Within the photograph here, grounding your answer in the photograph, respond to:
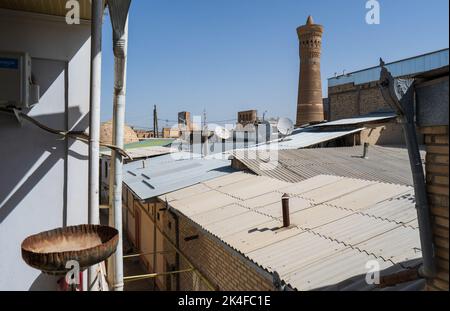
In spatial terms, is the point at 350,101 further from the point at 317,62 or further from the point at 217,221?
the point at 217,221

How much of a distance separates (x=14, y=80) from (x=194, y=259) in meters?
5.34

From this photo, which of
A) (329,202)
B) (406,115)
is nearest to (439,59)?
(329,202)

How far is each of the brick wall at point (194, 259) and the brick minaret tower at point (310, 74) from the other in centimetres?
1991

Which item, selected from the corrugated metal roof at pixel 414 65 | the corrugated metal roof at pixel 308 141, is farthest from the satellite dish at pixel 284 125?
the corrugated metal roof at pixel 414 65

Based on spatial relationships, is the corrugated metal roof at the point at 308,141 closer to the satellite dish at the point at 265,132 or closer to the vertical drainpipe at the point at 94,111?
the satellite dish at the point at 265,132

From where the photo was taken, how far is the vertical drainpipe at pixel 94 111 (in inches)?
127

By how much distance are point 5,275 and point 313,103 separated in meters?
28.8

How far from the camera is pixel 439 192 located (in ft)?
7.00

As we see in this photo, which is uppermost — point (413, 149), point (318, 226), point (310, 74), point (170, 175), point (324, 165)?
point (310, 74)

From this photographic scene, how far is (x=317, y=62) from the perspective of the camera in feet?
98.2

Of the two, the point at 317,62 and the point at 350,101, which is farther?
the point at 317,62

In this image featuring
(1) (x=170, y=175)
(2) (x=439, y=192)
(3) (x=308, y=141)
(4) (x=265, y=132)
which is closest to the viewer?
(2) (x=439, y=192)

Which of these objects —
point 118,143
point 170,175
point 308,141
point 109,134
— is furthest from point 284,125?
point 109,134

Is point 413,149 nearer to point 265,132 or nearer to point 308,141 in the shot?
point 308,141
